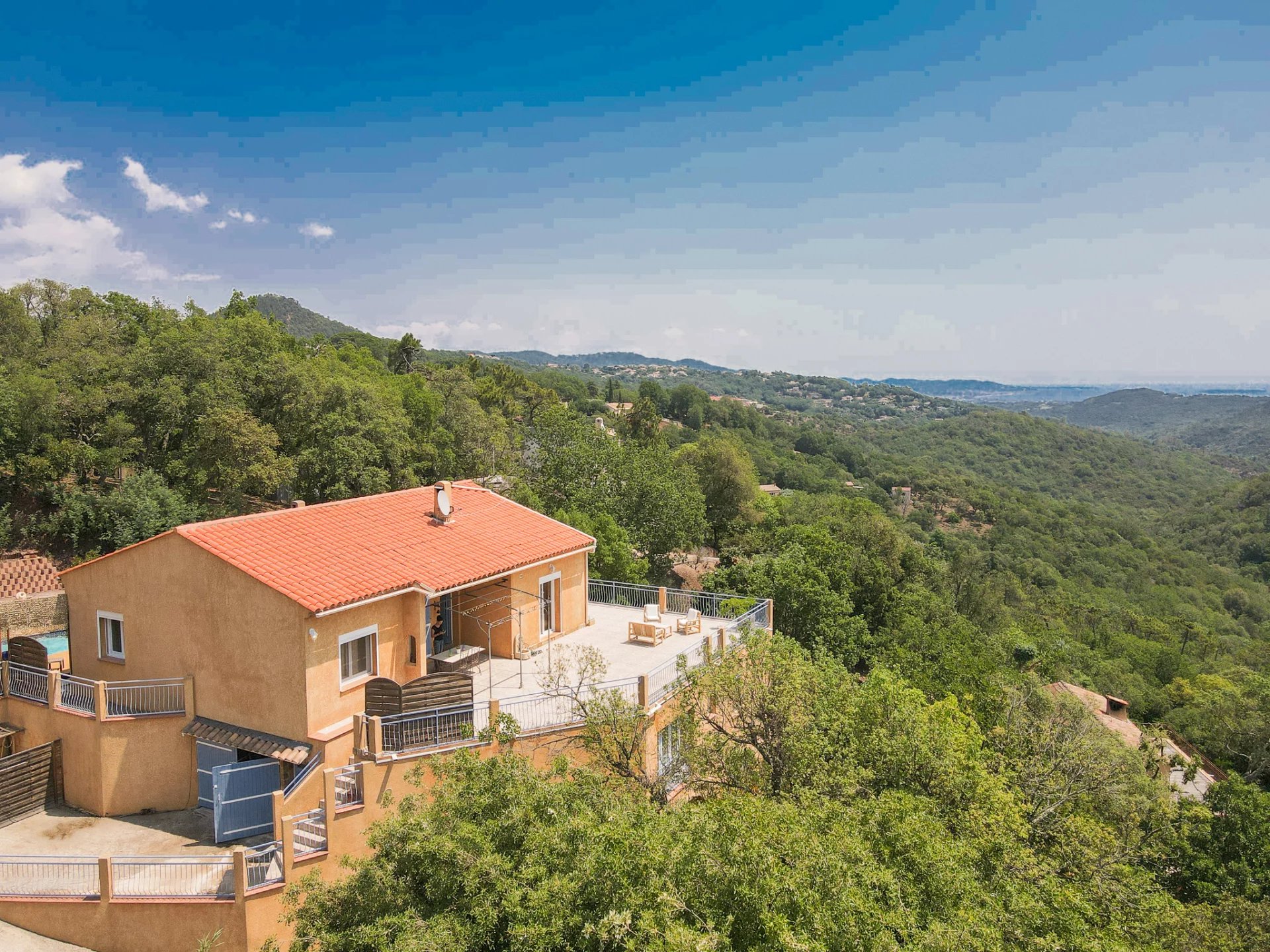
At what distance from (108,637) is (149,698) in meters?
2.80

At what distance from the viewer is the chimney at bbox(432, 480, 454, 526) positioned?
20.0 m

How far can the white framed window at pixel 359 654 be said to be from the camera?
49.7 feet

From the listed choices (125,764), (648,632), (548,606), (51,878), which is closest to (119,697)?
(125,764)

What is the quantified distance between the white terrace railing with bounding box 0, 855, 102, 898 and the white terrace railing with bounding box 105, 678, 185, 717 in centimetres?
326

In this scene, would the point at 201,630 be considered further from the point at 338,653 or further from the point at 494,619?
the point at 494,619

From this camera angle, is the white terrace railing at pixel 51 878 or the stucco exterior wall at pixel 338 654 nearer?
the white terrace railing at pixel 51 878

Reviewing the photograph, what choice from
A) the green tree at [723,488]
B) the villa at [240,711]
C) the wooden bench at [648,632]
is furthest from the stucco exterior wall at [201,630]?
the green tree at [723,488]

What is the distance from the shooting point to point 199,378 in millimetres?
35594

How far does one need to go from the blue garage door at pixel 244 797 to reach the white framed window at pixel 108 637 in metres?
5.34

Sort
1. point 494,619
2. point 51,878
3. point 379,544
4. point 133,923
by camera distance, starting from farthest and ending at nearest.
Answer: point 494,619, point 379,544, point 51,878, point 133,923

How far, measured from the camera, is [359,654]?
51.5ft

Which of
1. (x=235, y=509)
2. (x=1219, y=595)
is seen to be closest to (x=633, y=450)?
(x=235, y=509)

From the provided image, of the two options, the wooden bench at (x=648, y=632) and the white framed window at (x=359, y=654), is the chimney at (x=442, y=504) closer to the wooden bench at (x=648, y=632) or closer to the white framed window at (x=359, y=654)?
the white framed window at (x=359, y=654)

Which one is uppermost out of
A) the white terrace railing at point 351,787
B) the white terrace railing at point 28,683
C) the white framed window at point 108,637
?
the white framed window at point 108,637
